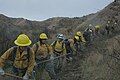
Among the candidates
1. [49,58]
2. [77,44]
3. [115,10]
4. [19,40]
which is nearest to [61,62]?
[49,58]

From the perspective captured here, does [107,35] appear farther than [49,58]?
Yes

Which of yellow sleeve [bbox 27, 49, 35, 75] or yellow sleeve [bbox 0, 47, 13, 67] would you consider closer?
yellow sleeve [bbox 0, 47, 13, 67]

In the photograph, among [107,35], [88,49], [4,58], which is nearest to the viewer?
[4,58]

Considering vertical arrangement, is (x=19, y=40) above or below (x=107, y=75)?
above

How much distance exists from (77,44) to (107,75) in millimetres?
7513

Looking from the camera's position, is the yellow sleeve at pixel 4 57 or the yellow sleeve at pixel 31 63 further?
the yellow sleeve at pixel 31 63

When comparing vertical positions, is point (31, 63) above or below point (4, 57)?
below

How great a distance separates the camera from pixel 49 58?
47.2 ft

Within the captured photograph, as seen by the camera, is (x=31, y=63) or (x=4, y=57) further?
(x=31, y=63)

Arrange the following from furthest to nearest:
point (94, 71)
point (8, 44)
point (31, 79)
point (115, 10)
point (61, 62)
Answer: point (115, 10) < point (8, 44) < point (61, 62) < point (94, 71) < point (31, 79)

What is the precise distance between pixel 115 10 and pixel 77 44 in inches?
992

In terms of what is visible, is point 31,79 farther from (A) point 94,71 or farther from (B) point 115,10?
(B) point 115,10

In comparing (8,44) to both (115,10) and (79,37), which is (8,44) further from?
(115,10)

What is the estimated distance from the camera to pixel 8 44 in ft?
69.8
